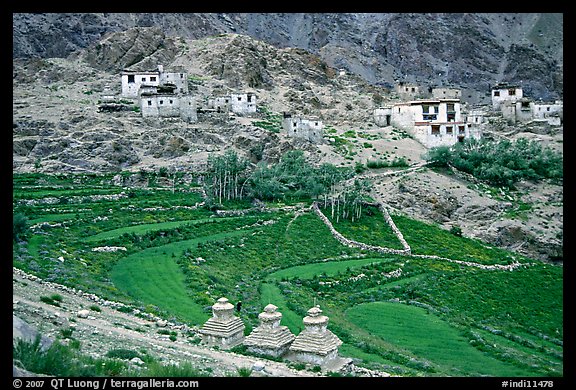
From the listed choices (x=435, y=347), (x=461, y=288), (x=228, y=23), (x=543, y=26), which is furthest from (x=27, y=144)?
(x=543, y=26)

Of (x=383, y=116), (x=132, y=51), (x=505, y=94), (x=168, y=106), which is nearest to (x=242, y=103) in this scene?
(x=168, y=106)

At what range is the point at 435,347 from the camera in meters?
23.6

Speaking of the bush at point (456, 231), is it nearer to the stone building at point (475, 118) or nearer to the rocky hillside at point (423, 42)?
the stone building at point (475, 118)

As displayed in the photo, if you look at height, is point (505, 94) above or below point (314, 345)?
above

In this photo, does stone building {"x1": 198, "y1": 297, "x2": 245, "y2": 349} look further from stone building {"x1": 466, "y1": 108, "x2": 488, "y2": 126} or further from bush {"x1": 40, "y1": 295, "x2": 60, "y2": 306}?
stone building {"x1": 466, "y1": 108, "x2": 488, "y2": 126}

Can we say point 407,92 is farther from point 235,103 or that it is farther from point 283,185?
point 283,185

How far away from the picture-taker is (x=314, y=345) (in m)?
17.9

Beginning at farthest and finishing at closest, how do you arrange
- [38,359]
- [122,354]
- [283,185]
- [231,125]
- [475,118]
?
[475,118], [231,125], [283,185], [122,354], [38,359]

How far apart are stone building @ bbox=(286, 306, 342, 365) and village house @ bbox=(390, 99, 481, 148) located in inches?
2165

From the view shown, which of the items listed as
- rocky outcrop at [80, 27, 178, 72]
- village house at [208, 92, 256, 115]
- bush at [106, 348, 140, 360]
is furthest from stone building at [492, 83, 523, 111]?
bush at [106, 348, 140, 360]

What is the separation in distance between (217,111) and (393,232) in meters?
26.5

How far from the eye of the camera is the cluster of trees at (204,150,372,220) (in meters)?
49.3

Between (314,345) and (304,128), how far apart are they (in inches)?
1944

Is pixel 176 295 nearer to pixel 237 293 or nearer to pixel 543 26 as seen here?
pixel 237 293
